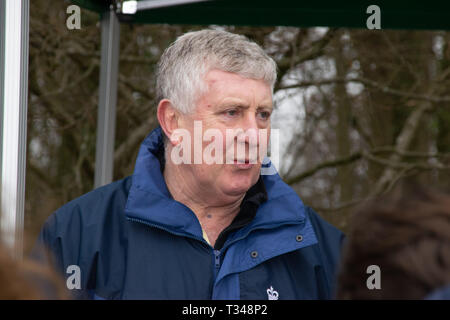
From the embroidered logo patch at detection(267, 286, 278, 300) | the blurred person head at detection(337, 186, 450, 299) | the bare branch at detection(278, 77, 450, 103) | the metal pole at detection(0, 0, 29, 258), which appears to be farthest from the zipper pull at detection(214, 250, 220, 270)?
the bare branch at detection(278, 77, 450, 103)

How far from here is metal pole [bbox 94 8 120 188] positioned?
289 centimetres

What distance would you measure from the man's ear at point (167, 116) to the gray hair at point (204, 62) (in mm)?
27

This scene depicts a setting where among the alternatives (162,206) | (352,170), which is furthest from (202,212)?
(352,170)

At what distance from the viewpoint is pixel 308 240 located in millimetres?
1971

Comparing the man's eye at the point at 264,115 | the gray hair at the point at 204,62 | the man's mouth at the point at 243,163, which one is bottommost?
the man's mouth at the point at 243,163

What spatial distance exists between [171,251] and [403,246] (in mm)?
1162

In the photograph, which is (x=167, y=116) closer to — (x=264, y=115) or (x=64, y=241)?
(x=264, y=115)

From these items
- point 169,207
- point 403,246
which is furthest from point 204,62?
point 403,246

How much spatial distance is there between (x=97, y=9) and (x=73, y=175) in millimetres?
2263

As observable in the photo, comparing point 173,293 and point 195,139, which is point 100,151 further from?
point 173,293

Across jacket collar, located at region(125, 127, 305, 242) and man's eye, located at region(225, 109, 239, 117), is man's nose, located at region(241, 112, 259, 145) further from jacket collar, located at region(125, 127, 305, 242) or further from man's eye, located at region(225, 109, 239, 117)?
jacket collar, located at region(125, 127, 305, 242)

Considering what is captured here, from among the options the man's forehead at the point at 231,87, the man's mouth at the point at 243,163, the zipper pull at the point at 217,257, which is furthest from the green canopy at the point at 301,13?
the zipper pull at the point at 217,257

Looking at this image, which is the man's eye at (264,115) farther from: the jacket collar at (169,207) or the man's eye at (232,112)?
the jacket collar at (169,207)

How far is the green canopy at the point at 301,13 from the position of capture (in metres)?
2.85
